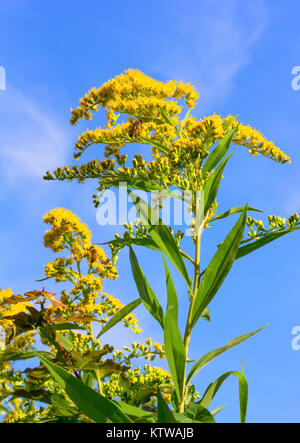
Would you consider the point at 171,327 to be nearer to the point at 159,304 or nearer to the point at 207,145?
the point at 159,304

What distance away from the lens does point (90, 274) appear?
354cm

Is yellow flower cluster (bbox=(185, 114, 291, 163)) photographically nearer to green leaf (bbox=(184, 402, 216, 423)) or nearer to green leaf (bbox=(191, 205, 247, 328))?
green leaf (bbox=(191, 205, 247, 328))

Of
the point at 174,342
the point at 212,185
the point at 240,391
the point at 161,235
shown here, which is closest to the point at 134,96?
the point at 212,185

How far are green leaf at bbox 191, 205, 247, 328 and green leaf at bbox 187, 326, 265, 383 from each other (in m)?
0.26

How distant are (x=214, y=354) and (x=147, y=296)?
509 millimetres

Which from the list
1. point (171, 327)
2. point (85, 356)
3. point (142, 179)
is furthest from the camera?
point (142, 179)

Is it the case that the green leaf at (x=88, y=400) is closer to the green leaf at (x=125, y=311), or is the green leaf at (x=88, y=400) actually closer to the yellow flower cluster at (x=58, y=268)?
the green leaf at (x=125, y=311)

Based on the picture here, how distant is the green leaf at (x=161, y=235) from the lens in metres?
2.56

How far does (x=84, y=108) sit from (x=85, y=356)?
2.46m

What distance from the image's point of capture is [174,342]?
7.29 feet

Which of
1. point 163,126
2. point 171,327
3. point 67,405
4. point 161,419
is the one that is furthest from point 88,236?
point 161,419

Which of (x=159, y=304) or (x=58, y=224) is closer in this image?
(x=159, y=304)

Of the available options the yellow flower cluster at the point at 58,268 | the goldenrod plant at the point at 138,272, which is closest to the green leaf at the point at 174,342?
the goldenrod plant at the point at 138,272

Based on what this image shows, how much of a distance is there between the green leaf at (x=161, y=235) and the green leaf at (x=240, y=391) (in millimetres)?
641
